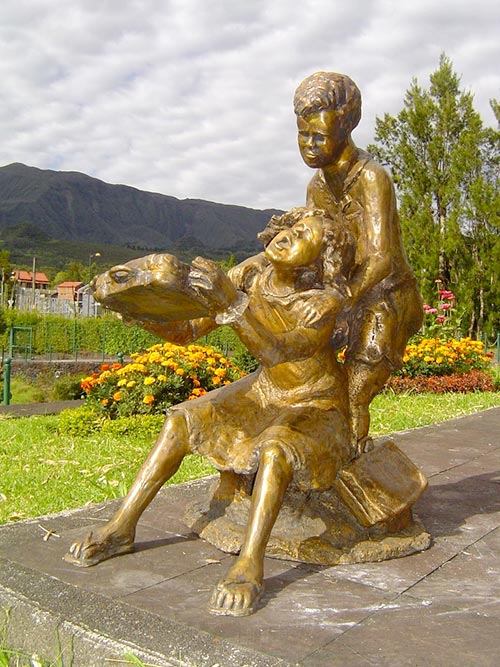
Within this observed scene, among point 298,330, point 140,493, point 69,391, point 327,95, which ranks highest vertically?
point 327,95

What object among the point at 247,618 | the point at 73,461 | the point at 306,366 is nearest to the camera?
the point at 247,618

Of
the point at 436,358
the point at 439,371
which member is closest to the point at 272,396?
the point at 436,358

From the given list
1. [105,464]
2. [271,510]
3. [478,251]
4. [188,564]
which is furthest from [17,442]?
[478,251]

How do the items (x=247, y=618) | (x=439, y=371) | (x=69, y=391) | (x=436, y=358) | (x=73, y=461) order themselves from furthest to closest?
(x=69, y=391) → (x=439, y=371) → (x=436, y=358) → (x=73, y=461) → (x=247, y=618)

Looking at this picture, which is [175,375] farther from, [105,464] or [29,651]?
[29,651]

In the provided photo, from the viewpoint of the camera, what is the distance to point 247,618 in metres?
2.18

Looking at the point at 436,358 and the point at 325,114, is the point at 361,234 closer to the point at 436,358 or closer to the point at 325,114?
the point at 325,114

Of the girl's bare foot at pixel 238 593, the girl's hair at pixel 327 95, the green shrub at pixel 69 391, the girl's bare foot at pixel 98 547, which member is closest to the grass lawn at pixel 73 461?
the girl's bare foot at pixel 98 547

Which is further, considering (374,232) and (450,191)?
(450,191)

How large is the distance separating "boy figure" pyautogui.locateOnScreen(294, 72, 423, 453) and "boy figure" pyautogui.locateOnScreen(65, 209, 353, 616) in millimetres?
108

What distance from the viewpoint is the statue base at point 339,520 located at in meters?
2.78

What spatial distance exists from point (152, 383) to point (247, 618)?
511cm

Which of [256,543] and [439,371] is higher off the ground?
[439,371]

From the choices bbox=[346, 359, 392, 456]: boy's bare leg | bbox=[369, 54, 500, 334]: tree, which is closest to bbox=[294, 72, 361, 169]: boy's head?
bbox=[346, 359, 392, 456]: boy's bare leg
